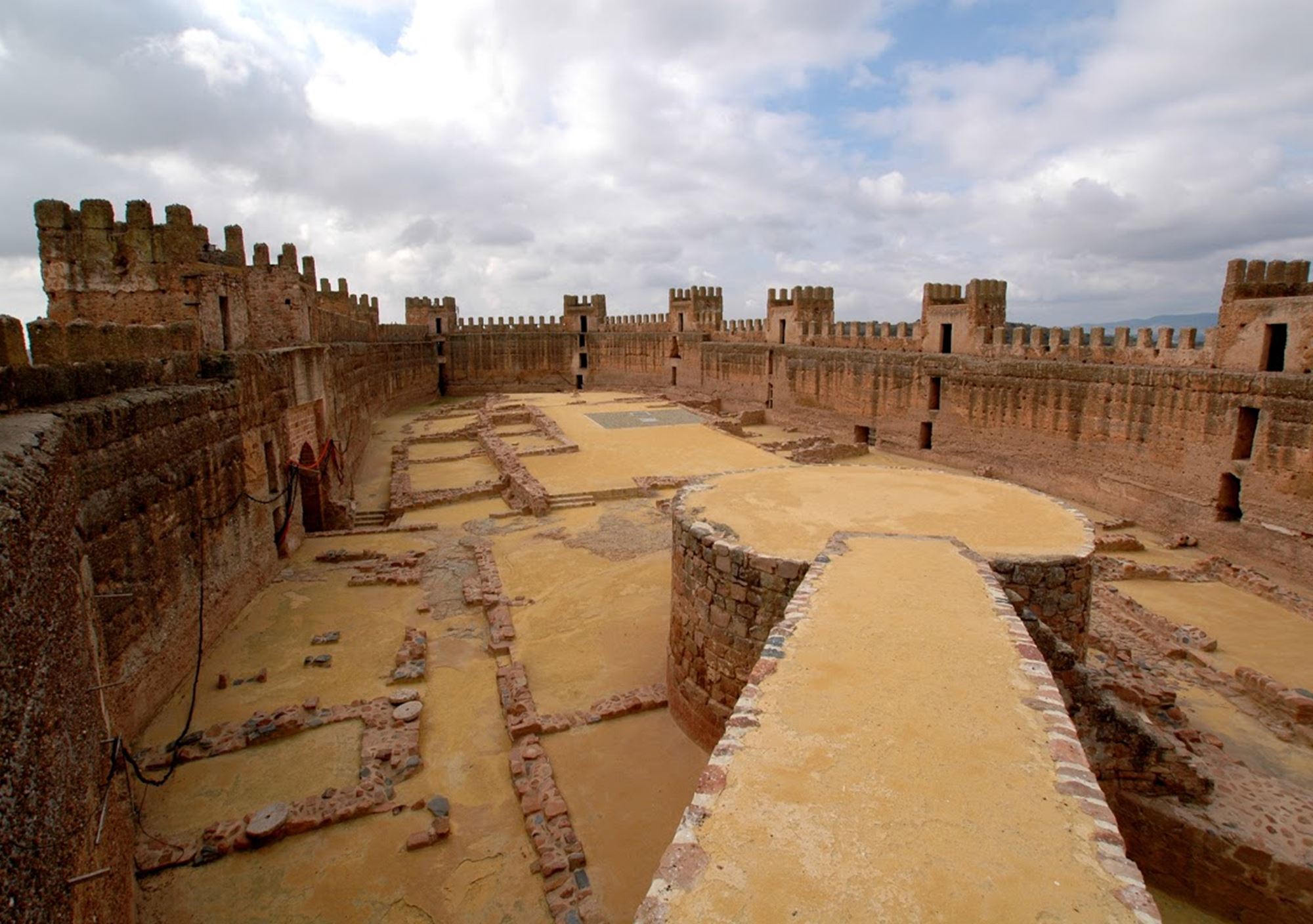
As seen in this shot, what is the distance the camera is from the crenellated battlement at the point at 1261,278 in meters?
12.8

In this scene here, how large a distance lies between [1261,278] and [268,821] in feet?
54.8

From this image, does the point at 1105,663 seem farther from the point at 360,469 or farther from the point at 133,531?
the point at 360,469

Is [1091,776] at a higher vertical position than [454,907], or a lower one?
higher

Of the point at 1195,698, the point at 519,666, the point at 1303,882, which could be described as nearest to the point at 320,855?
the point at 519,666

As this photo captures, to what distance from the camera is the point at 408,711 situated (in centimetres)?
708

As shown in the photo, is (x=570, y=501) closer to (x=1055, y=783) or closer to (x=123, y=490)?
(x=123, y=490)

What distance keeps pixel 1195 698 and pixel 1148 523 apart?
23.4ft

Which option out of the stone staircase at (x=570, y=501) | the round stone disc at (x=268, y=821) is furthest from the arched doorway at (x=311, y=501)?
the round stone disc at (x=268, y=821)

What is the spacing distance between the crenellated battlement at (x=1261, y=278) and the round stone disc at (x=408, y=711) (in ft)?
48.3

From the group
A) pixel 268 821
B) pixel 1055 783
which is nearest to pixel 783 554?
pixel 1055 783

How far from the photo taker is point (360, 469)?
1898 centimetres

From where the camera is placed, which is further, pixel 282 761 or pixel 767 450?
pixel 767 450

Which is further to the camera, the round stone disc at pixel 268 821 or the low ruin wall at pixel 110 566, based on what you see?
the round stone disc at pixel 268 821

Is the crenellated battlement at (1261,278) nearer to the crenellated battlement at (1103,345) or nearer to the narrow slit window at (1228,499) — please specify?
A: the crenellated battlement at (1103,345)
